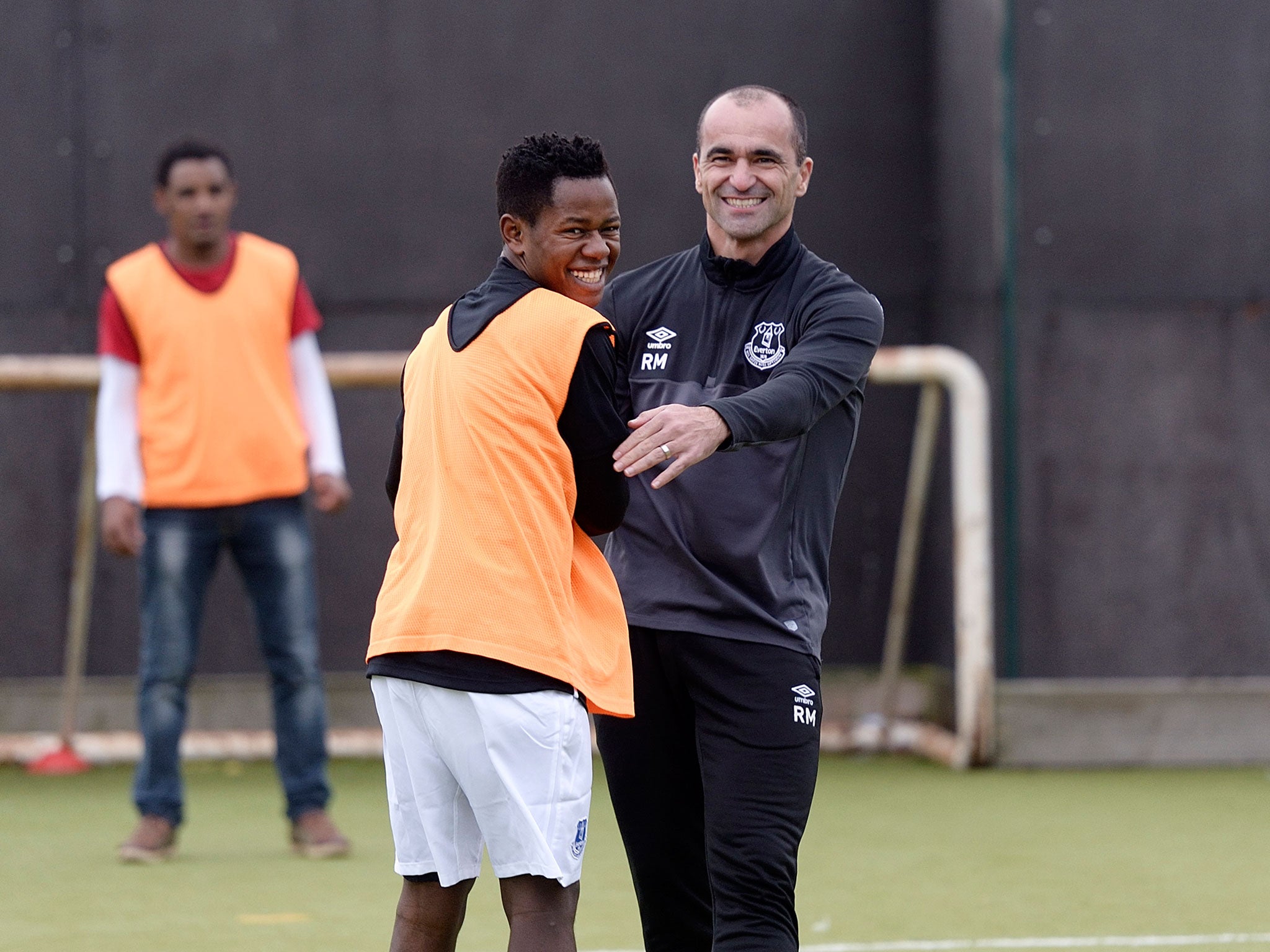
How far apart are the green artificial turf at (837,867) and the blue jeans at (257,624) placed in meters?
0.29

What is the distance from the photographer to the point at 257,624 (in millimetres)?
6215

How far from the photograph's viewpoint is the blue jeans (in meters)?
6.12

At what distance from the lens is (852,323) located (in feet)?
12.2

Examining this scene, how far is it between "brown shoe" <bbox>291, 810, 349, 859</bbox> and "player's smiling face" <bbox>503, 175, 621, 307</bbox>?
3.20 metres

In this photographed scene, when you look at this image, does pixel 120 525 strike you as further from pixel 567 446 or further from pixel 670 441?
pixel 670 441

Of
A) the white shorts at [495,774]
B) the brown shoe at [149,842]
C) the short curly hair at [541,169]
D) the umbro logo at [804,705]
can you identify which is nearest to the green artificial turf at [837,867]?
the brown shoe at [149,842]

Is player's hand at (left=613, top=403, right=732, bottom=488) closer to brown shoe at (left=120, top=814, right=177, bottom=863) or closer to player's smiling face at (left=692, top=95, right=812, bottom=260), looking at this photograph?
player's smiling face at (left=692, top=95, right=812, bottom=260)

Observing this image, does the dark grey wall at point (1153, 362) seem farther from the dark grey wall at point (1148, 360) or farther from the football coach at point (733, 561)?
the football coach at point (733, 561)

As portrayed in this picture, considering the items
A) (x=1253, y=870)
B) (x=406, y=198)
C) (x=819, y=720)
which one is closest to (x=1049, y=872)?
(x=1253, y=870)

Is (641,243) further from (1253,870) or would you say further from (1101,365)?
(1253,870)

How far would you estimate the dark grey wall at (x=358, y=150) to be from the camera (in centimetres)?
861

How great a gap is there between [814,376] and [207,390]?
314 centimetres

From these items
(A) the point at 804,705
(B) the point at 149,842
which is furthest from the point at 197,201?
(A) the point at 804,705

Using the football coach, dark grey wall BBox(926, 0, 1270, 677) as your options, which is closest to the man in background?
the football coach
